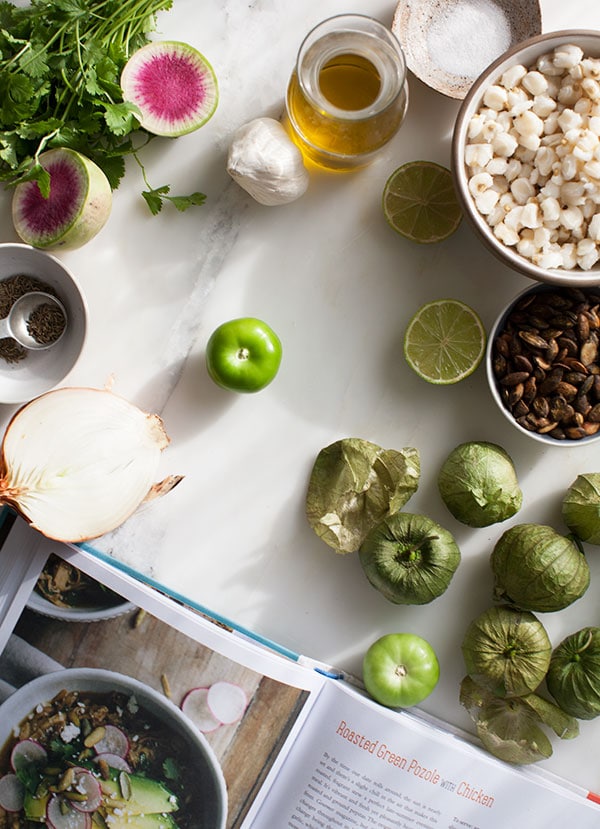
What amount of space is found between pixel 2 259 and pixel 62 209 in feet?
0.43

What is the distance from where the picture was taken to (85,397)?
1247mm

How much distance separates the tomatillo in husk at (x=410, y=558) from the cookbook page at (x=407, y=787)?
7.7 inches

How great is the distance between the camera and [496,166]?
1168 millimetres

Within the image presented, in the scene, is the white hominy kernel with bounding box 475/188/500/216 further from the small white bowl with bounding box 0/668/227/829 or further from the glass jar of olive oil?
the small white bowl with bounding box 0/668/227/829

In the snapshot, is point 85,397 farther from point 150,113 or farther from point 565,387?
point 565,387

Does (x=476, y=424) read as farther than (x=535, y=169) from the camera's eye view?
Yes

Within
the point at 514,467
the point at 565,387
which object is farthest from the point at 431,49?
the point at 514,467

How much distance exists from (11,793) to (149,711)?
0.86 ft

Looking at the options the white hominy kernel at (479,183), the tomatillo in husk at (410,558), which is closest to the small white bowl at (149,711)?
the tomatillo in husk at (410,558)

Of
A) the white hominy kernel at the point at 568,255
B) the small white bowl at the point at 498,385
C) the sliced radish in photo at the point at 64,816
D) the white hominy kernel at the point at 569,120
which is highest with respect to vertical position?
the white hominy kernel at the point at 569,120

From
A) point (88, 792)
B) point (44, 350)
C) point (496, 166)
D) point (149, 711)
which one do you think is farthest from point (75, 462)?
point (496, 166)

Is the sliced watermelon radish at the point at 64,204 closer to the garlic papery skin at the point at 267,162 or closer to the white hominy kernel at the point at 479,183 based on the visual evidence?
the garlic papery skin at the point at 267,162

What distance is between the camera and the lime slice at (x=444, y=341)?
4.08 ft

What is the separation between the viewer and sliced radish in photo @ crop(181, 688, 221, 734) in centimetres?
122
